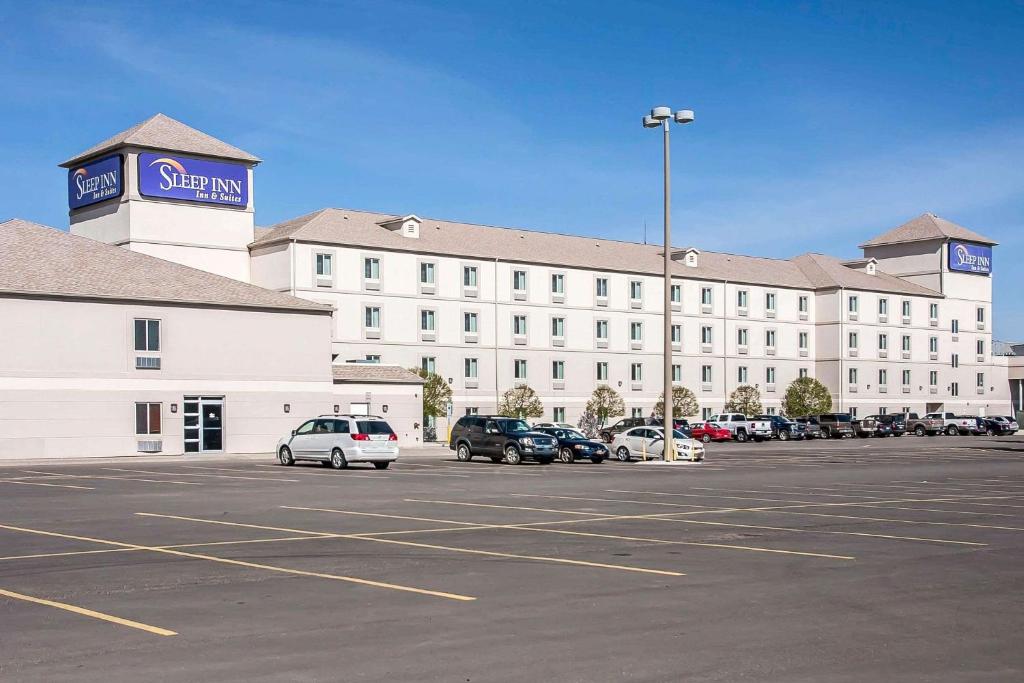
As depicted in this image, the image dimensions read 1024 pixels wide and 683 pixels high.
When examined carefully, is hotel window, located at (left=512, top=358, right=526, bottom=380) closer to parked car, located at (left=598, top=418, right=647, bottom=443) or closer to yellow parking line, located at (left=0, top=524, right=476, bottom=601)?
parked car, located at (left=598, top=418, right=647, bottom=443)

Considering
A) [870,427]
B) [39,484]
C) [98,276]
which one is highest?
[98,276]

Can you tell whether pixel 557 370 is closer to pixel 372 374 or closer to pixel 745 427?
pixel 745 427

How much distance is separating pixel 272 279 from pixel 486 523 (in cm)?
5427

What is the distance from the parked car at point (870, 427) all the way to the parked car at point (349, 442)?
5266 cm

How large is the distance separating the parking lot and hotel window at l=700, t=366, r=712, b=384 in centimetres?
6609

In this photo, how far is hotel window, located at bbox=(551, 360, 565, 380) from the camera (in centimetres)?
8319

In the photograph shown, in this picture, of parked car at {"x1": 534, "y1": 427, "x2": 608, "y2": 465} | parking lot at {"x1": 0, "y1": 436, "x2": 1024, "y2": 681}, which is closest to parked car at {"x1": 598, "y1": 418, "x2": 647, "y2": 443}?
parked car at {"x1": 534, "y1": 427, "x2": 608, "y2": 465}

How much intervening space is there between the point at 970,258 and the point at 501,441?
76.4 m

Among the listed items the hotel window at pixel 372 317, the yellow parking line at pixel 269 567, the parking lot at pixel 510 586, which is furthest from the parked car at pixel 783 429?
the yellow parking line at pixel 269 567

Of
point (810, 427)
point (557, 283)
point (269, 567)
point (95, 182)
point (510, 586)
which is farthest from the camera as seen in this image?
point (557, 283)

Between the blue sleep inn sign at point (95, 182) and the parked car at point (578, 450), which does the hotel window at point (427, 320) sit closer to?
the blue sleep inn sign at point (95, 182)

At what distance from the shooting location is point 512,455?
44156 millimetres

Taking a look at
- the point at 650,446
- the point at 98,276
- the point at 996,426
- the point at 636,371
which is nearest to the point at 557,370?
the point at 636,371

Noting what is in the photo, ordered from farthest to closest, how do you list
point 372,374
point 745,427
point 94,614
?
point 745,427, point 372,374, point 94,614
